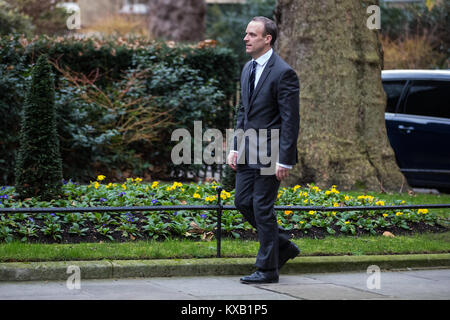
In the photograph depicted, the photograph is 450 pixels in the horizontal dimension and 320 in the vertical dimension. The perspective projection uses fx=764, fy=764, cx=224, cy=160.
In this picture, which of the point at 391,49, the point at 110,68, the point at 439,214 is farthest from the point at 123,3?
the point at 439,214

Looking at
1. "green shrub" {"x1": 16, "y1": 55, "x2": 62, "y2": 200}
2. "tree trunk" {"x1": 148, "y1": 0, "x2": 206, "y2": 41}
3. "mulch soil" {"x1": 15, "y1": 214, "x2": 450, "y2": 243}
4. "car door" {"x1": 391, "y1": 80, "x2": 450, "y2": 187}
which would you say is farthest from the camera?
"tree trunk" {"x1": 148, "y1": 0, "x2": 206, "y2": 41}

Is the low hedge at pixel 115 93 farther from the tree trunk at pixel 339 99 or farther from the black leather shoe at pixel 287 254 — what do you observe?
the black leather shoe at pixel 287 254

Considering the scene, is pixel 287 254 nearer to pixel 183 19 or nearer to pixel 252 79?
pixel 252 79

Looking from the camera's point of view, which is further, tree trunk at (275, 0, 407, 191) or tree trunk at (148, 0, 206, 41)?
tree trunk at (148, 0, 206, 41)

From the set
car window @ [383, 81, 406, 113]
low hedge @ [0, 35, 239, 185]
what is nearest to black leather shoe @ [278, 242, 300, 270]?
low hedge @ [0, 35, 239, 185]

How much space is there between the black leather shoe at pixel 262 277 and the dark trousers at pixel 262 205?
6 centimetres

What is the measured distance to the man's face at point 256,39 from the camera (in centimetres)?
634

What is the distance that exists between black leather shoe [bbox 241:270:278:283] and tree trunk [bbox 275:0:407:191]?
484 cm

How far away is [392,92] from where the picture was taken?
12945 mm

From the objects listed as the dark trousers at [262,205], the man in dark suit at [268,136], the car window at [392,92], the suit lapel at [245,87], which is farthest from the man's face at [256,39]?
the car window at [392,92]

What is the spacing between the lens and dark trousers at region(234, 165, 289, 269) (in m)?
6.28

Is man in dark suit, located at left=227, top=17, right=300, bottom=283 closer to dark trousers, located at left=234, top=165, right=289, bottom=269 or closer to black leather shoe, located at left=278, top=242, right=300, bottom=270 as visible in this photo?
dark trousers, located at left=234, top=165, right=289, bottom=269

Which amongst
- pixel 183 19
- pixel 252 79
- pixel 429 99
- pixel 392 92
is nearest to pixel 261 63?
pixel 252 79

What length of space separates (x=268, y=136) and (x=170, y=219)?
2.31 m
